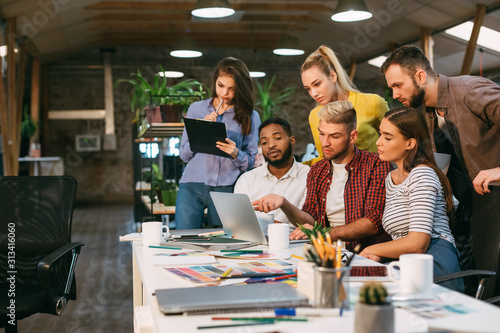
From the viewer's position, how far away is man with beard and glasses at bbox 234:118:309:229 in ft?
9.17

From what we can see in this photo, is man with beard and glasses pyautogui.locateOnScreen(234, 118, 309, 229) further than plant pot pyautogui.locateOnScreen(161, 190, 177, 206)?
No

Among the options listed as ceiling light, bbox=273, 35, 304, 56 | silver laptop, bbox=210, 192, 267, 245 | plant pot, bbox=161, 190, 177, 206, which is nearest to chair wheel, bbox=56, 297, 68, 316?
silver laptop, bbox=210, 192, 267, 245

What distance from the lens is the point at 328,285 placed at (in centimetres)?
124

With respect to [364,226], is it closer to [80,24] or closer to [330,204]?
[330,204]

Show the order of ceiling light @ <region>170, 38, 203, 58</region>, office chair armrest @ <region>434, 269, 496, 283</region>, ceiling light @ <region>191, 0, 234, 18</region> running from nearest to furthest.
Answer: office chair armrest @ <region>434, 269, 496, 283</region>, ceiling light @ <region>191, 0, 234, 18</region>, ceiling light @ <region>170, 38, 203, 58</region>

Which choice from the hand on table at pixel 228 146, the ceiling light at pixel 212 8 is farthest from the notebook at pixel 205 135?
the ceiling light at pixel 212 8

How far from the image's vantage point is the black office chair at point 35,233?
2510 mm

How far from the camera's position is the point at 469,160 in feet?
7.84

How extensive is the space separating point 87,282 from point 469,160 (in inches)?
138

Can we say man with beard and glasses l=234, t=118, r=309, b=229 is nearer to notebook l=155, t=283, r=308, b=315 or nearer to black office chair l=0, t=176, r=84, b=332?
black office chair l=0, t=176, r=84, b=332

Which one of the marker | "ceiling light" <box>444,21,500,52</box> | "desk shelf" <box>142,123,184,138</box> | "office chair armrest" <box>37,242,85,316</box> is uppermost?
"ceiling light" <box>444,21,500,52</box>

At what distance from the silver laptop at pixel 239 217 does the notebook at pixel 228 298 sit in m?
0.66

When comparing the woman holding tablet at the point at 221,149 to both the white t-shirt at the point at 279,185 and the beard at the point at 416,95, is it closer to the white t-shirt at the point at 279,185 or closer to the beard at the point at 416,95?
the white t-shirt at the point at 279,185

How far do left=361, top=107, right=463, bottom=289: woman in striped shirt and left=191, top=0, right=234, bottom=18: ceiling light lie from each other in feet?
11.7
